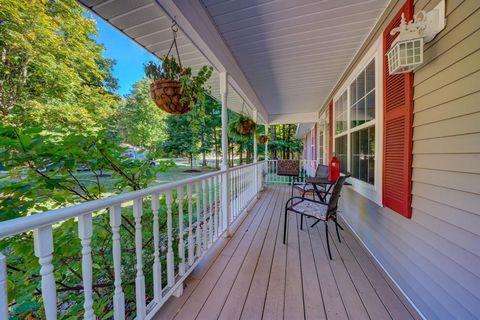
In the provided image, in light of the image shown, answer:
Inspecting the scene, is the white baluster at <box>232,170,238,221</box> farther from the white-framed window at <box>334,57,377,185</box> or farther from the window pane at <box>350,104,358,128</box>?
the window pane at <box>350,104,358,128</box>

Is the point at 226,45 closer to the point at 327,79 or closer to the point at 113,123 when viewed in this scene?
the point at 327,79

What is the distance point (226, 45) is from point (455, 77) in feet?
7.16

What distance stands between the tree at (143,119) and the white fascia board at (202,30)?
925cm

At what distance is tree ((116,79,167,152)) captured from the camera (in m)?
11.0

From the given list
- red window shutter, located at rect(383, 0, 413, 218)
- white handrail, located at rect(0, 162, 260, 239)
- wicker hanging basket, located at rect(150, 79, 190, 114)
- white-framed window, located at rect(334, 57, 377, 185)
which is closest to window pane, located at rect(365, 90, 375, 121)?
white-framed window, located at rect(334, 57, 377, 185)

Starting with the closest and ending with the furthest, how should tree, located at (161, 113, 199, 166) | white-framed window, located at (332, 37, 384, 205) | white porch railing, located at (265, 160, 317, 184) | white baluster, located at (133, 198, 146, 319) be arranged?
white baluster, located at (133, 198, 146, 319)
white-framed window, located at (332, 37, 384, 205)
white porch railing, located at (265, 160, 317, 184)
tree, located at (161, 113, 199, 166)

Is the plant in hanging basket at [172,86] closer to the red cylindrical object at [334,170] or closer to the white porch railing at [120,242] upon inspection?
the white porch railing at [120,242]

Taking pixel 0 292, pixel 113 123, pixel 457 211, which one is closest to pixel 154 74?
pixel 0 292

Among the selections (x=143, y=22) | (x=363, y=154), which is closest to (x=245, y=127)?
(x=363, y=154)

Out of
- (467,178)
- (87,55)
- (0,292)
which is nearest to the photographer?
(0,292)

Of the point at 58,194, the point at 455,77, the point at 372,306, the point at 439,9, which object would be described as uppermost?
the point at 439,9

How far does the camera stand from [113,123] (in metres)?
9.27

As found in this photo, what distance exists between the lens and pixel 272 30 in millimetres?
2211

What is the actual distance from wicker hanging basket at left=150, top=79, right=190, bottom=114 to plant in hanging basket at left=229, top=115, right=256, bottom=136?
6.88ft
